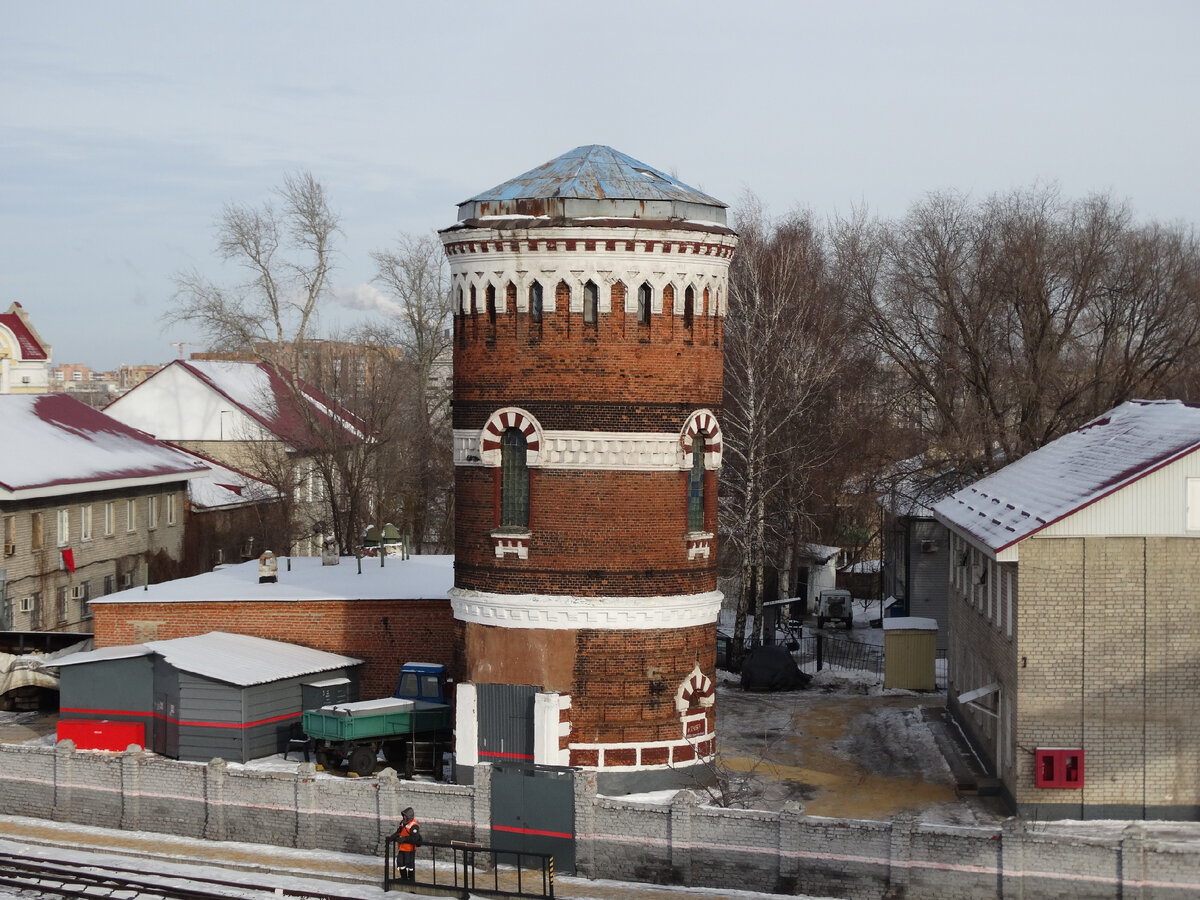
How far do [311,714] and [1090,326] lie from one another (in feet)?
109

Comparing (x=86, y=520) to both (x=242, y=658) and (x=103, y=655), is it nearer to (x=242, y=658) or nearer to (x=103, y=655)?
(x=103, y=655)

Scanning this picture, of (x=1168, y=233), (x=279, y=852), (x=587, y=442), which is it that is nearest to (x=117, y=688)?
(x=279, y=852)

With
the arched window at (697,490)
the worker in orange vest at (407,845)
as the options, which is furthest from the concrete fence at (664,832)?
the arched window at (697,490)

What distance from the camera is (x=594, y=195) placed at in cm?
2631

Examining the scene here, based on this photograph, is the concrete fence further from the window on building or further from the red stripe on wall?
the window on building

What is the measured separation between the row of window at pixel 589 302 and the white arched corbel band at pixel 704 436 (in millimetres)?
1607

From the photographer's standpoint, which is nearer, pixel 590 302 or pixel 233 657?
pixel 590 302

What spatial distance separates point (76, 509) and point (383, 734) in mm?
21412

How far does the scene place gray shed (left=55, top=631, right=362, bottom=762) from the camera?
93.8 feet

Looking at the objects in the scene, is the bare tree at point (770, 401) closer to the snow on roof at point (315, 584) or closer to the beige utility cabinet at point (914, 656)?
the beige utility cabinet at point (914, 656)

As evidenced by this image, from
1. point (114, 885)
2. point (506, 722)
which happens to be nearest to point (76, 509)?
point (506, 722)

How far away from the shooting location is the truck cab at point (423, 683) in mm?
29344

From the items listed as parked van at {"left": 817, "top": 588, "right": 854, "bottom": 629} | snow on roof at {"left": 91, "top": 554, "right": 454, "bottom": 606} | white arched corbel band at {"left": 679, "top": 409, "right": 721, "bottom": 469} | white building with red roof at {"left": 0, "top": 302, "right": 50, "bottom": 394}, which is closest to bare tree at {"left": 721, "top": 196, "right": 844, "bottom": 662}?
parked van at {"left": 817, "top": 588, "right": 854, "bottom": 629}

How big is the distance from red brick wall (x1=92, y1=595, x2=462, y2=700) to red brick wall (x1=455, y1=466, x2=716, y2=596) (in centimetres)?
557
